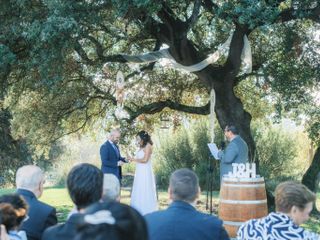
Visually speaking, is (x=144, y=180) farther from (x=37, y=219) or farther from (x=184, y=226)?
(x=184, y=226)

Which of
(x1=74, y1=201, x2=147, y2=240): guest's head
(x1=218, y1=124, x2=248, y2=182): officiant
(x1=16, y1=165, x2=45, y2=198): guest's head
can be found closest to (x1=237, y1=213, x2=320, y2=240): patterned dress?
(x1=16, y1=165, x2=45, y2=198): guest's head

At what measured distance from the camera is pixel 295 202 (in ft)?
10.9

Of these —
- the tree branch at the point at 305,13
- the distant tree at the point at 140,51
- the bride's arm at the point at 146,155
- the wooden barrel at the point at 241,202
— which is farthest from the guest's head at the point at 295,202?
the tree branch at the point at 305,13

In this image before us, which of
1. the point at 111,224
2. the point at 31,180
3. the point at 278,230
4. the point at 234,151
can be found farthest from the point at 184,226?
the point at 234,151

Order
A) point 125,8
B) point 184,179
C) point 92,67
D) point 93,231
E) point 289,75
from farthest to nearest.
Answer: point 92,67 → point 289,75 → point 125,8 → point 184,179 → point 93,231

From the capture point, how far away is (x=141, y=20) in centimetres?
1051

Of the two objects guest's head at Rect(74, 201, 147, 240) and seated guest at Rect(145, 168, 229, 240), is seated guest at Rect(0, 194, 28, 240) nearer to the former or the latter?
seated guest at Rect(145, 168, 229, 240)

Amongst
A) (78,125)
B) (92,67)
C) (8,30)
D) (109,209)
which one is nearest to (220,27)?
(92,67)

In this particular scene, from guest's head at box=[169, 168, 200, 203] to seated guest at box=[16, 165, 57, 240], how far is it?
3.33 feet

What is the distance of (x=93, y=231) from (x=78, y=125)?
629 inches

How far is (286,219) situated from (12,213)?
1739 mm

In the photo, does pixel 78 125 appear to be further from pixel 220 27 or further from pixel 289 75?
pixel 289 75

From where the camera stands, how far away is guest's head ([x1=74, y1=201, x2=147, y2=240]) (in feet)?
4.38

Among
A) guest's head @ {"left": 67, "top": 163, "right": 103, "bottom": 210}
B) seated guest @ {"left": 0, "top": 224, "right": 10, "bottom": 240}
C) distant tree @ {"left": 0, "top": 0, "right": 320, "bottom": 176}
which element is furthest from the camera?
distant tree @ {"left": 0, "top": 0, "right": 320, "bottom": 176}
